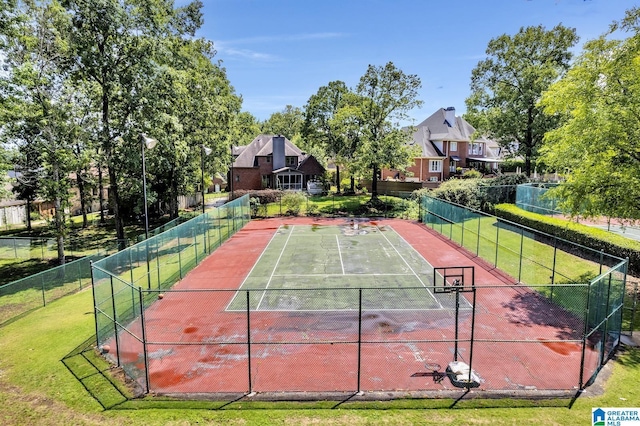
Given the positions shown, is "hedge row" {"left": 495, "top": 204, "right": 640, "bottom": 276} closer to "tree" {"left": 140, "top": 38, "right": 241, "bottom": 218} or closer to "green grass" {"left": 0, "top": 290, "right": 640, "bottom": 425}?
"green grass" {"left": 0, "top": 290, "right": 640, "bottom": 425}

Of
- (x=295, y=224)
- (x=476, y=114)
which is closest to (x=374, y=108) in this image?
(x=476, y=114)

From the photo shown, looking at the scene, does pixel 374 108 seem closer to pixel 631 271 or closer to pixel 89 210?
pixel 631 271

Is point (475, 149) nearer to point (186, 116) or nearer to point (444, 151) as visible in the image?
point (444, 151)

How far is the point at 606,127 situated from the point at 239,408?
15083 millimetres

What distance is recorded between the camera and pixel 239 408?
342 inches

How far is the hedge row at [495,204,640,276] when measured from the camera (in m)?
17.2

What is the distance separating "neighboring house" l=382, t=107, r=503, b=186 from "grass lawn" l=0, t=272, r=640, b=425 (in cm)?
4326

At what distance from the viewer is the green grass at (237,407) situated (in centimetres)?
823

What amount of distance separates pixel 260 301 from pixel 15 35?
17.2 m

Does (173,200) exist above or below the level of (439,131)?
below

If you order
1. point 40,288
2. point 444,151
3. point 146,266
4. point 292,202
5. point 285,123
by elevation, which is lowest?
point 40,288

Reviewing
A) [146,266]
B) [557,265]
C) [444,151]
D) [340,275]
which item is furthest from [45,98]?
[444,151]

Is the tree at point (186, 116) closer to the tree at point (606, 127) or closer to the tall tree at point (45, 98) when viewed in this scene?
the tall tree at point (45, 98)

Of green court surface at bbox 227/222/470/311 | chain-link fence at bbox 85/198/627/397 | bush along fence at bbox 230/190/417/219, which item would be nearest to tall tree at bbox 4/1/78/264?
chain-link fence at bbox 85/198/627/397
